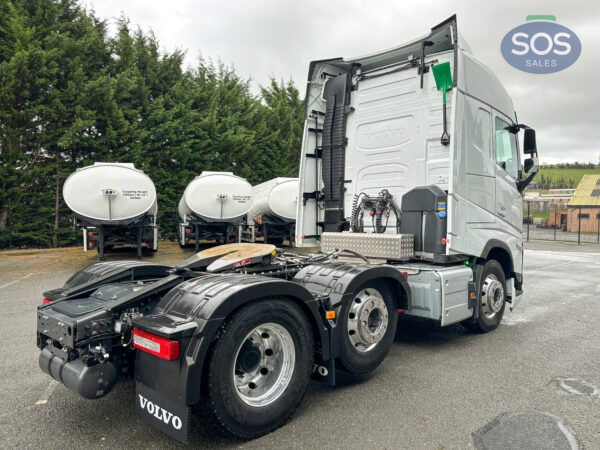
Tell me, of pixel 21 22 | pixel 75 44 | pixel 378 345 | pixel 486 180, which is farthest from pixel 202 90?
pixel 378 345

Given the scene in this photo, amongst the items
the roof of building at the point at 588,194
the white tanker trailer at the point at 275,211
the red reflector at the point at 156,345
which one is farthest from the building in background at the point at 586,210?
the red reflector at the point at 156,345

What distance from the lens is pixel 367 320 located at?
3793 mm

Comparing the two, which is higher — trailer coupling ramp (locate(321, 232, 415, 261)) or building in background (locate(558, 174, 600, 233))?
building in background (locate(558, 174, 600, 233))

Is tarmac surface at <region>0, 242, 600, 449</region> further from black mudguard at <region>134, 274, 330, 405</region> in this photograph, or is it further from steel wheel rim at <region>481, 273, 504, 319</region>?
black mudguard at <region>134, 274, 330, 405</region>

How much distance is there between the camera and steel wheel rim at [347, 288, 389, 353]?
373cm

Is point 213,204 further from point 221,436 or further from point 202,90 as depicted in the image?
point 221,436

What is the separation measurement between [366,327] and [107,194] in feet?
32.9

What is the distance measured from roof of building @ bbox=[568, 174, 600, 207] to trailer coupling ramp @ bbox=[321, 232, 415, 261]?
132 ft

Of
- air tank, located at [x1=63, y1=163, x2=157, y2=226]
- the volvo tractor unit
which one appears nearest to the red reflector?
the volvo tractor unit

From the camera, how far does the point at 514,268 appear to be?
19.5 ft

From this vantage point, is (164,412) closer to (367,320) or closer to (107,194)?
(367,320)

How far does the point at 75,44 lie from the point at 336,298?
17584 millimetres

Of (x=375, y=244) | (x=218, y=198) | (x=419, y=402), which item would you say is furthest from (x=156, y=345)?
(x=218, y=198)

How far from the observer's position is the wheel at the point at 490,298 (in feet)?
17.3
